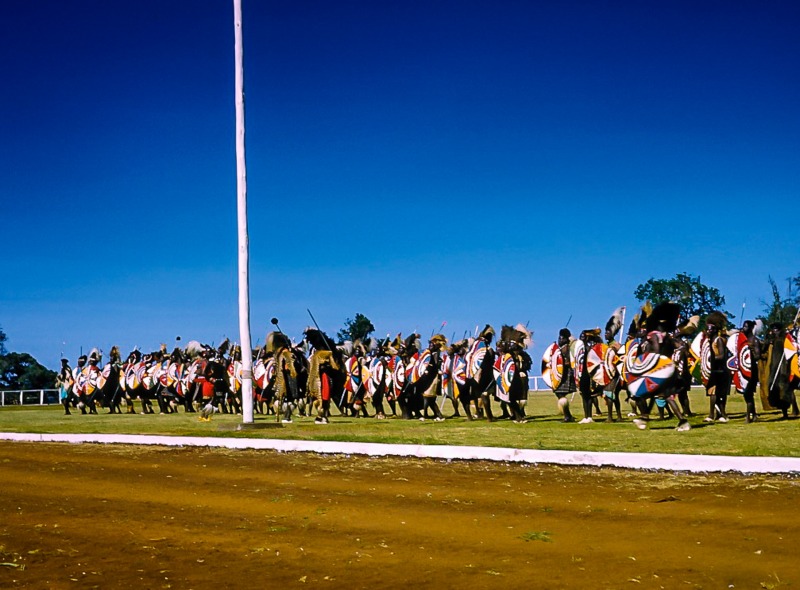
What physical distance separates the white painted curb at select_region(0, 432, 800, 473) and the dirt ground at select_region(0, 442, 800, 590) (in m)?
0.47

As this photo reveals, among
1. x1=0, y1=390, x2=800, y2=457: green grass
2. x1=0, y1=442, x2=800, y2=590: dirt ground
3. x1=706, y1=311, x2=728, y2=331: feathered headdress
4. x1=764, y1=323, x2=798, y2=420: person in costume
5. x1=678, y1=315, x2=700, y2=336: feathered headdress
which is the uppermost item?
x1=706, y1=311, x2=728, y2=331: feathered headdress

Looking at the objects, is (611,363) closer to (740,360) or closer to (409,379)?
(740,360)

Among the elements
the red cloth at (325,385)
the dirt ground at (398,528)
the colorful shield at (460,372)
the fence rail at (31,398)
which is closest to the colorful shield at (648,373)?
the dirt ground at (398,528)

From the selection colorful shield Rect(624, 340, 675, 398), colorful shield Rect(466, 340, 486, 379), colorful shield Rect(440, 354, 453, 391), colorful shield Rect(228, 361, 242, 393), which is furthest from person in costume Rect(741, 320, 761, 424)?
colorful shield Rect(228, 361, 242, 393)

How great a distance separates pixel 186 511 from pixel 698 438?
9108 mm

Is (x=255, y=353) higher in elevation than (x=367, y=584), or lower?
higher

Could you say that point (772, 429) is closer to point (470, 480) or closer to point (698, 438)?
point (698, 438)

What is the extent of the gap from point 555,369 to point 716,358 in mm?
3440

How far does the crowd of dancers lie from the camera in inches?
675

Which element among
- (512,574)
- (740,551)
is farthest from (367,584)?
(740,551)

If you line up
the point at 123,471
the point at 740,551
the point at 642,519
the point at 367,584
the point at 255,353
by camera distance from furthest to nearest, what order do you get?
the point at 255,353 < the point at 123,471 < the point at 642,519 < the point at 740,551 < the point at 367,584

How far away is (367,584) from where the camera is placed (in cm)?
545

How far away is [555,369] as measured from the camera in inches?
808

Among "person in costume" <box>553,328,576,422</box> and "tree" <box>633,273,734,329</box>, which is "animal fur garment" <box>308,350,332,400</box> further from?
"tree" <box>633,273,734,329</box>
